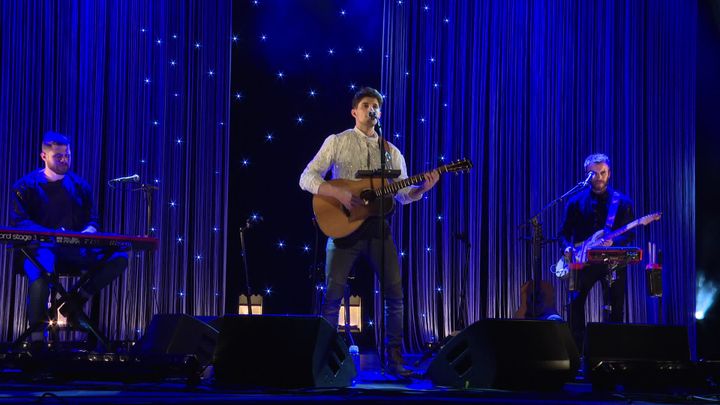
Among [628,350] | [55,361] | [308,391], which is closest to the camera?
[308,391]

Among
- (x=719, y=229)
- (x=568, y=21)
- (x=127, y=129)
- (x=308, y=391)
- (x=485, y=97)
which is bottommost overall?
(x=308, y=391)

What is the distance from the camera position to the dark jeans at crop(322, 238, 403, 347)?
4.77 m

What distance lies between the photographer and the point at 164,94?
7.54 m

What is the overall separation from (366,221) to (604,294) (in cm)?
289

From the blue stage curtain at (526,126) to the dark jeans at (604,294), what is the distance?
3.77 ft

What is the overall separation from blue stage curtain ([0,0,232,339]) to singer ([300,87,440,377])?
277cm

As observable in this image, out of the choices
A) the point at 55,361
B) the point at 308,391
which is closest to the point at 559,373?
the point at 308,391

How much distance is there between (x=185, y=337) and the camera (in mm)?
4359

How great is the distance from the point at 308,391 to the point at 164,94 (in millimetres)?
4697

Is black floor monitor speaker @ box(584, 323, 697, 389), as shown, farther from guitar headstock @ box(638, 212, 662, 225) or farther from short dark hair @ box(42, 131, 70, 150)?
short dark hair @ box(42, 131, 70, 150)

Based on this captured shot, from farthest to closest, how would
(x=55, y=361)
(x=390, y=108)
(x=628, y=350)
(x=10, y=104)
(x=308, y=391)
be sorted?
1. (x=390, y=108)
2. (x=10, y=104)
3. (x=628, y=350)
4. (x=55, y=361)
5. (x=308, y=391)

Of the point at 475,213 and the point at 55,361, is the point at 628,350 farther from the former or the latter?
the point at 475,213

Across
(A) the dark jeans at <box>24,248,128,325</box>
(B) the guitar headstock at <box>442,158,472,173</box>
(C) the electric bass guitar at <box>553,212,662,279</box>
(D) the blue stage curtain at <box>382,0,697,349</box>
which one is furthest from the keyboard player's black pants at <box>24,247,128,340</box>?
(C) the electric bass guitar at <box>553,212,662,279</box>

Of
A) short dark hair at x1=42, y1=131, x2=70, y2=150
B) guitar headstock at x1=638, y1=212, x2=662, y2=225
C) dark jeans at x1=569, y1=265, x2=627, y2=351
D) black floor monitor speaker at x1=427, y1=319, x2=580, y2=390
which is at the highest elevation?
short dark hair at x1=42, y1=131, x2=70, y2=150
